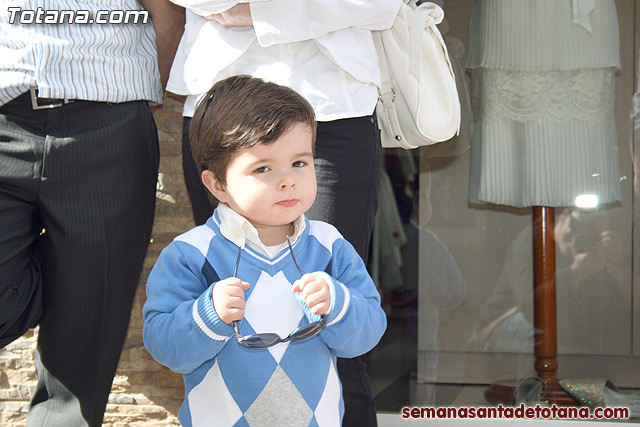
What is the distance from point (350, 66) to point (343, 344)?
2.36 feet

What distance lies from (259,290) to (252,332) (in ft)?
0.29

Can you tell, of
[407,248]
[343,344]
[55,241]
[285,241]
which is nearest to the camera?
[343,344]

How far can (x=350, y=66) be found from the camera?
1882 millimetres

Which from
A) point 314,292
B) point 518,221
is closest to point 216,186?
point 314,292

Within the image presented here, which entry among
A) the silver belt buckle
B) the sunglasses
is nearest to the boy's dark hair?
the sunglasses

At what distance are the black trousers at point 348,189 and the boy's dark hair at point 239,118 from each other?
0.25 metres

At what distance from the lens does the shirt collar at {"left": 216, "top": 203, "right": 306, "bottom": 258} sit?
1.60 metres

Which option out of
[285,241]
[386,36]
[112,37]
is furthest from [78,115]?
[386,36]

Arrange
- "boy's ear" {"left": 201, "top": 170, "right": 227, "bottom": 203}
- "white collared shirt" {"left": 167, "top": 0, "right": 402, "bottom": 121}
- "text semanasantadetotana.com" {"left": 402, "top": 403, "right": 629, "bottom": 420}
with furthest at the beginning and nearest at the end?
1. "text semanasantadetotana.com" {"left": 402, "top": 403, "right": 629, "bottom": 420}
2. "white collared shirt" {"left": 167, "top": 0, "right": 402, "bottom": 121}
3. "boy's ear" {"left": 201, "top": 170, "right": 227, "bottom": 203}

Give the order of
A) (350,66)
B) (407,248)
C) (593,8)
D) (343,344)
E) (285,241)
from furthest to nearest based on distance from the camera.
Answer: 1. (407,248)
2. (593,8)
3. (350,66)
4. (285,241)
5. (343,344)

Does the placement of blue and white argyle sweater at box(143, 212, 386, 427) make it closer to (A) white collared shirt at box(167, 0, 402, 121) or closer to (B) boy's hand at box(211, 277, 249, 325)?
(B) boy's hand at box(211, 277, 249, 325)

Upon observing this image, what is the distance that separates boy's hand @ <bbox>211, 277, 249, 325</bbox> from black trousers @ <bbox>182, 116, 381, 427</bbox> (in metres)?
0.49

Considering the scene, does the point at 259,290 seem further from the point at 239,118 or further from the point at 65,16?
the point at 65,16

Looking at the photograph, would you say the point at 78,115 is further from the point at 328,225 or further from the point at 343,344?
the point at 343,344
